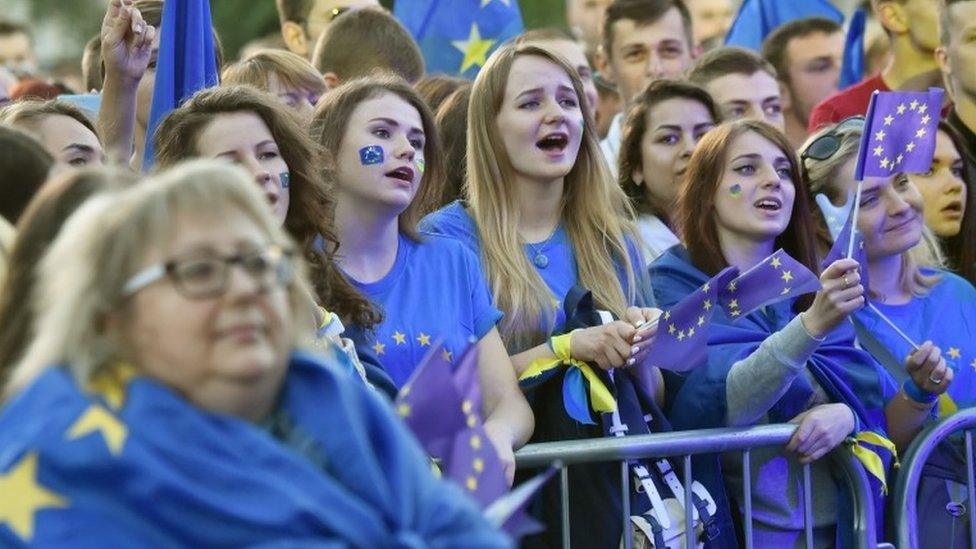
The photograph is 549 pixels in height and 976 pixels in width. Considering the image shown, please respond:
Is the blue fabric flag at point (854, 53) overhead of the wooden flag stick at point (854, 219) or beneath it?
overhead

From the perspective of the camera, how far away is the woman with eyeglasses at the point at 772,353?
5.77m

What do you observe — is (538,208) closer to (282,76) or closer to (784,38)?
(282,76)

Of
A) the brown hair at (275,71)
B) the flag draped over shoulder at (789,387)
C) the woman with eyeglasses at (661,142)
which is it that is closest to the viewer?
the flag draped over shoulder at (789,387)

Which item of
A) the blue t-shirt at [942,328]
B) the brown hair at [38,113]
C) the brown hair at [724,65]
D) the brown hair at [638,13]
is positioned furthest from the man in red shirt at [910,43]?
the brown hair at [38,113]

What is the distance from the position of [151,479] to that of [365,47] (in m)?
4.54

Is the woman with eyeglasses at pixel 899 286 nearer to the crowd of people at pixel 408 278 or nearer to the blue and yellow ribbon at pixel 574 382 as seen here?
the crowd of people at pixel 408 278

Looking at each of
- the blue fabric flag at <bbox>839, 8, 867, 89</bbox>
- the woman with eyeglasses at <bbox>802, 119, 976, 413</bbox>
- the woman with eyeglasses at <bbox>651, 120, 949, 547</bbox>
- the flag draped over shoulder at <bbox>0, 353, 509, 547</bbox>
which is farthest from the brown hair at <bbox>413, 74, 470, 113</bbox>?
the flag draped over shoulder at <bbox>0, 353, 509, 547</bbox>

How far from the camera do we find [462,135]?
6.80 m

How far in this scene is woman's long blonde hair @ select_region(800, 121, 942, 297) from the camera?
6.74 metres

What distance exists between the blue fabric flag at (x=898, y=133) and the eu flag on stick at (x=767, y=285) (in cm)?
71

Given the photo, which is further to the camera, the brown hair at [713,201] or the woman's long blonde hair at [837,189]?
the woman's long blonde hair at [837,189]

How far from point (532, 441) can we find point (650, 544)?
47 cm

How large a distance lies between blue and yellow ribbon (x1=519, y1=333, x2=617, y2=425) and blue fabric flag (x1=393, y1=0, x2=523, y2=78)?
331 centimetres

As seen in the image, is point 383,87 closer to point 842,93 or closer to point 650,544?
point 650,544
